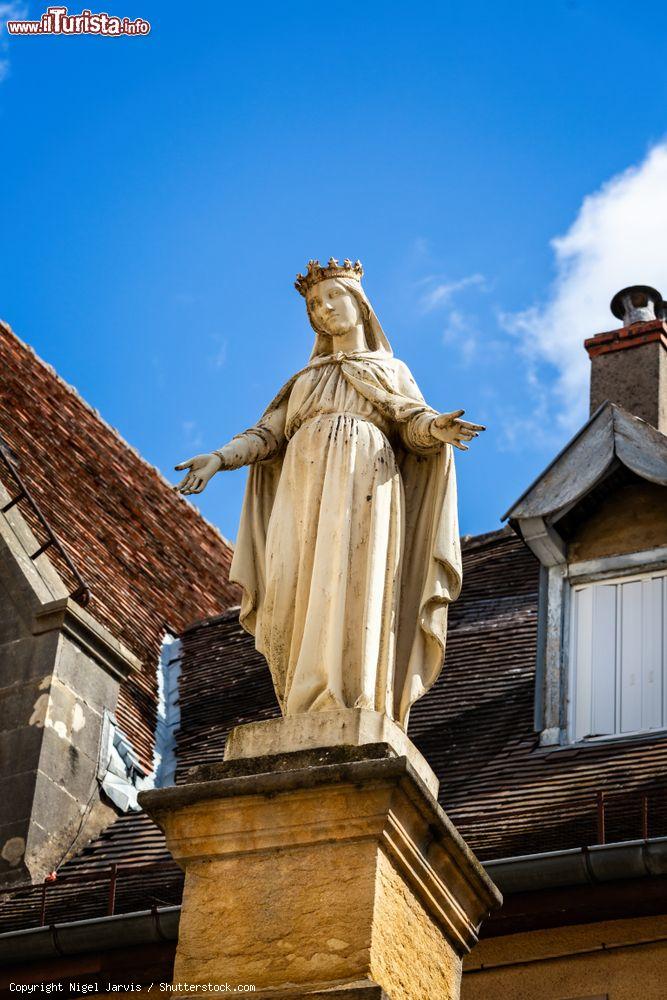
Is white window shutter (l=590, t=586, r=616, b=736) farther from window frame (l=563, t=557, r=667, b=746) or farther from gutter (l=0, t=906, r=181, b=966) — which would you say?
gutter (l=0, t=906, r=181, b=966)

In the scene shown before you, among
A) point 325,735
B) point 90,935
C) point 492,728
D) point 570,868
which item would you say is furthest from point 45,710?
point 325,735

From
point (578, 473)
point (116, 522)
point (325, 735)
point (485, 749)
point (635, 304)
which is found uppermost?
point (635, 304)

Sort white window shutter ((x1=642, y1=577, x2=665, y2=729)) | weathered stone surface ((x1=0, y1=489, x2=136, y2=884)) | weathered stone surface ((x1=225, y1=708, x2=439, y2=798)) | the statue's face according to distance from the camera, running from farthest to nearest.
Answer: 1. weathered stone surface ((x1=0, y1=489, x2=136, y2=884))
2. white window shutter ((x1=642, y1=577, x2=665, y2=729))
3. the statue's face
4. weathered stone surface ((x1=225, y1=708, x2=439, y2=798))

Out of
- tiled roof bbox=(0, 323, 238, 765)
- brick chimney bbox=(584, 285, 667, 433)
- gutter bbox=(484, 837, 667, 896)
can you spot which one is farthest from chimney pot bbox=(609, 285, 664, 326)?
gutter bbox=(484, 837, 667, 896)

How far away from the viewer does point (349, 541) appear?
8625 millimetres

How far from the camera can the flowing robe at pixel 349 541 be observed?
27.7 ft

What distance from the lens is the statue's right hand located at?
8969 millimetres

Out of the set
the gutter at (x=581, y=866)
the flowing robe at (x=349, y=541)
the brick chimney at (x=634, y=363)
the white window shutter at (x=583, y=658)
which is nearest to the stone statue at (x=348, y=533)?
the flowing robe at (x=349, y=541)

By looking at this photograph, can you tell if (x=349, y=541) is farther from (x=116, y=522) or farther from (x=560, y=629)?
(x=116, y=522)

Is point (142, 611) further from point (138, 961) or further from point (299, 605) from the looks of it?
point (299, 605)

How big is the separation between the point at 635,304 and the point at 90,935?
7140mm

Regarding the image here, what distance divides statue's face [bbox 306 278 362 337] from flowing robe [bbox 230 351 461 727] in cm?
20

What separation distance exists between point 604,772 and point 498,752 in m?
0.88

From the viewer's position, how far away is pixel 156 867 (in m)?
12.1
